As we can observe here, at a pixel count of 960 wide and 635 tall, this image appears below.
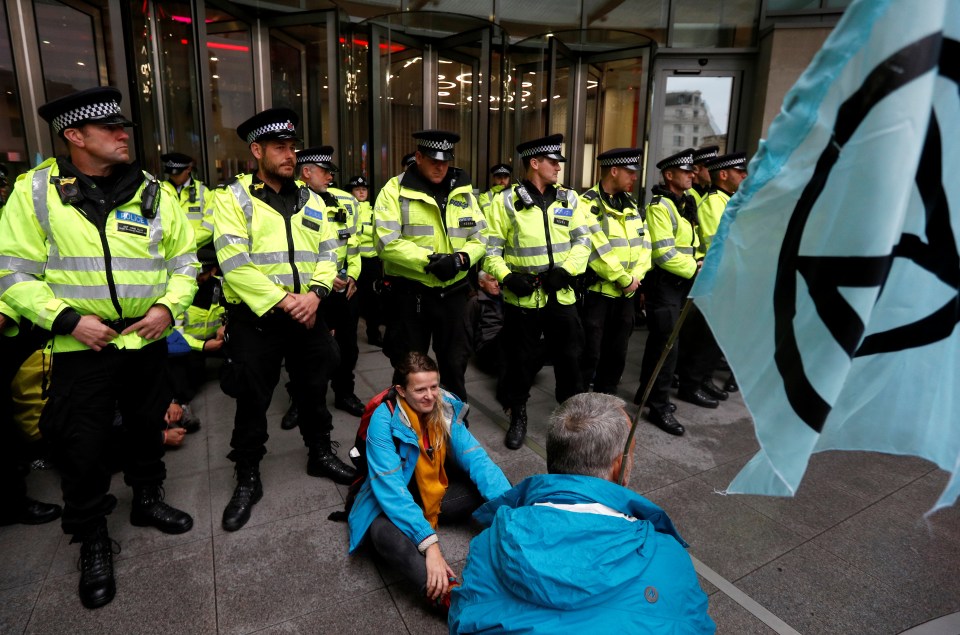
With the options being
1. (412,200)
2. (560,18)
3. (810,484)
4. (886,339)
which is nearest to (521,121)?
(560,18)

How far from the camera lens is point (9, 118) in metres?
6.07

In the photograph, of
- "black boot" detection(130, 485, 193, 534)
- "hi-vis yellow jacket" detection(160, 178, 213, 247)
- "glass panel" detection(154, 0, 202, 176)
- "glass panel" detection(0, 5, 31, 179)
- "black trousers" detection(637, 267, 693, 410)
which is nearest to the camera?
"black boot" detection(130, 485, 193, 534)

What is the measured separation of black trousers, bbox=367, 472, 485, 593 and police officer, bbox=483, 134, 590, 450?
110 cm

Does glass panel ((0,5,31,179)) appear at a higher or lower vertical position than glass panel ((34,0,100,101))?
lower

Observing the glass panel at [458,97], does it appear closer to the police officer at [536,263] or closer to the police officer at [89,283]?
the police officer at [536,263]

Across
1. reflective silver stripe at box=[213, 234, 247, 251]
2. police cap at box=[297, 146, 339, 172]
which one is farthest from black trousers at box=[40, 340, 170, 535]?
police cap at box=[297, 146, 339, 172]

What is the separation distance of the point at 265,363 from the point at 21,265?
114 centimetres

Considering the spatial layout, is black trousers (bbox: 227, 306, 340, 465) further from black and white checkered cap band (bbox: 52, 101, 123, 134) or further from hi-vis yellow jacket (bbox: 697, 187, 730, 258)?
hi-vis yellow jacket (bbox: 697, 187, 730, 258)

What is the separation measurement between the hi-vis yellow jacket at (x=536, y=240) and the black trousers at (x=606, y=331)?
0.40 m

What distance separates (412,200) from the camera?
12.7ft

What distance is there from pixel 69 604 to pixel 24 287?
1331 mm

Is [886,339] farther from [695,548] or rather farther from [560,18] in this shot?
[560,18]

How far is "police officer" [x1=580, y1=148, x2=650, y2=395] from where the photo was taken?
4.26 meters

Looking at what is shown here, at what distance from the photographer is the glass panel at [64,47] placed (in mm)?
6117
